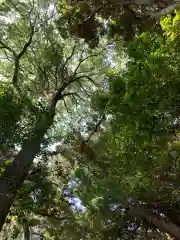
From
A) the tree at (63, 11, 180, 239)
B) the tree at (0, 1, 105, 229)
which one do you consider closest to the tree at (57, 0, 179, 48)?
the tree at (0, 1, 105, 229)

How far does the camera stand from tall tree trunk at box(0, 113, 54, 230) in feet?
19.6

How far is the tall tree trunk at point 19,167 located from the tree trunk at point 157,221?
7.07 ft

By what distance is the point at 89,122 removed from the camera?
329 inches

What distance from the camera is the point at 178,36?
5.06 metres

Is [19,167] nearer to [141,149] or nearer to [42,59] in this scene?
[141,149]

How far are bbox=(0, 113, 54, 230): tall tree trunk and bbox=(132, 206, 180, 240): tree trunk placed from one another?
7.07ft

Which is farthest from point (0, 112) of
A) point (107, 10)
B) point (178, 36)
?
point (107, 10)

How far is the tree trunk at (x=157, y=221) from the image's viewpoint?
6176 mm

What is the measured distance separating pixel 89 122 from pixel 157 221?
298 centimetres

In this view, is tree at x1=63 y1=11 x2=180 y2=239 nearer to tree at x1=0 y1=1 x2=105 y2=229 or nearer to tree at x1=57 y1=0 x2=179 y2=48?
tree at x1=0 y1=1 x2=105 y2=229

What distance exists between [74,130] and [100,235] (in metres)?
2.96

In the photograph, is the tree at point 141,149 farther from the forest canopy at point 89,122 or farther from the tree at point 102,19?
the tree at point 102,19

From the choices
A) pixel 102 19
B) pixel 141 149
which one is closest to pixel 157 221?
pixel 141 149

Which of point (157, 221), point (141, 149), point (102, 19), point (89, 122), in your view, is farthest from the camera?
point (102, 19)
